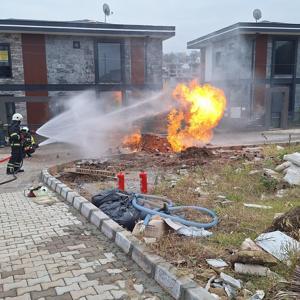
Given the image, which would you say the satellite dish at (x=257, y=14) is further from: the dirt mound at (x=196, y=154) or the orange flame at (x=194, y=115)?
the dirt mound at (x=196, y=154)

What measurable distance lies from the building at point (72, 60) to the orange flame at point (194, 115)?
631 cm

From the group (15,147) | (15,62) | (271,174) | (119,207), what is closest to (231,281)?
(119,207)

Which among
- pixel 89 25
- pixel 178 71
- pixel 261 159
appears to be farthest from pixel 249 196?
pixel 178 71

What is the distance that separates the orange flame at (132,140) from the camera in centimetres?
1491

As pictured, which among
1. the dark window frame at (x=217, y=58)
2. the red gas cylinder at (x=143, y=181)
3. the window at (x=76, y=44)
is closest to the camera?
the red gas cylinder at (x=143, y=181)

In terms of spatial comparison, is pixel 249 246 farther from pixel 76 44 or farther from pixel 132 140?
pixel 76 44

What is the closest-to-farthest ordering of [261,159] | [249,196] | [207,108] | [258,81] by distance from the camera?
[249,196], [261,159], [207,108], [258,81]

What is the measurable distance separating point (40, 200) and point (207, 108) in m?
10.2

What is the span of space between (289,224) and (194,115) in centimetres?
1120

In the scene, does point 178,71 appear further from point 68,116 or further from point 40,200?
point 40,200

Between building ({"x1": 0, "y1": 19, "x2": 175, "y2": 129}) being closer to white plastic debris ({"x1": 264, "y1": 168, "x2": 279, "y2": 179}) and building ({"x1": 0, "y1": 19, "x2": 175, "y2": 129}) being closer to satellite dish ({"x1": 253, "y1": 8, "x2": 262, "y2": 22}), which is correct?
satellite dish ({"x1": 253, "y1": 8, "x2": 262, "y2": 22})

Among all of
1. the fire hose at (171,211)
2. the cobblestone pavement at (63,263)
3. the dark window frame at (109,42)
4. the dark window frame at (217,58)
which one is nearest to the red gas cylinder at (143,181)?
the fire hose at (171,211)

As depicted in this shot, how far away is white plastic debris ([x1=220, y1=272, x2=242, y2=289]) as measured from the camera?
3.66m

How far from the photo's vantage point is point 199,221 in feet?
18.7
